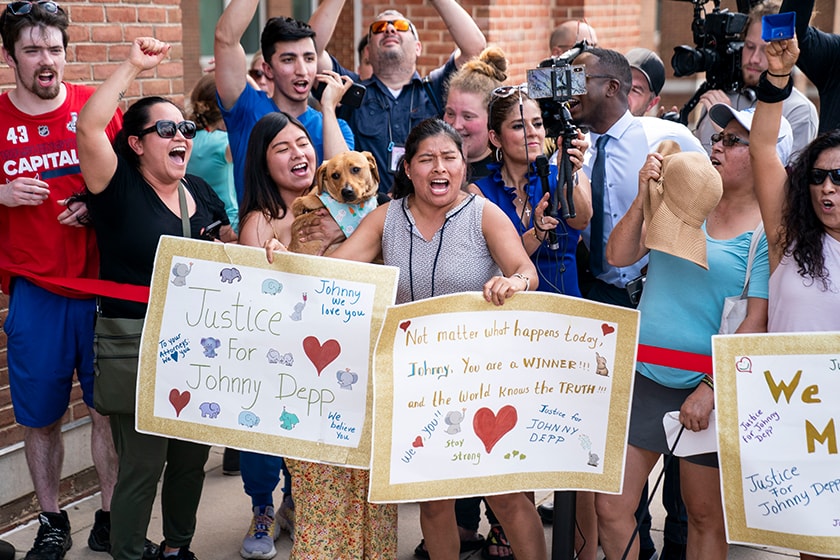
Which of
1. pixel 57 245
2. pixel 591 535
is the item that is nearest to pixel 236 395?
pixel 57 245

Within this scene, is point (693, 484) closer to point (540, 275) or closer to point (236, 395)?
point (540, 275)

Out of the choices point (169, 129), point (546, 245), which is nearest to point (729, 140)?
point (546, 245)

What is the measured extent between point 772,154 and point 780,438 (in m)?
0.96

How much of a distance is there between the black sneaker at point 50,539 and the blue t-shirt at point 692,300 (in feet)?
9.03

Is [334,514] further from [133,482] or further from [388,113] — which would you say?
[388,113]

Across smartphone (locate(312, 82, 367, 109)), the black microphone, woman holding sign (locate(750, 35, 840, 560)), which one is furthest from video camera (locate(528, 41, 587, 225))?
smartphone (locate(312, 82, 367, 109))

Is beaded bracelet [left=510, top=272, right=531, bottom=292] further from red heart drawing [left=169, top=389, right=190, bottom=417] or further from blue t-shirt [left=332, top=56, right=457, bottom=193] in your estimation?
blue t-shirt [left=332, top=56, right=457, bottom=193]

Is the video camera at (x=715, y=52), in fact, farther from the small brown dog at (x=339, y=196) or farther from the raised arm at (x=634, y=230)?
the small brown dog at (x=339, y=196)

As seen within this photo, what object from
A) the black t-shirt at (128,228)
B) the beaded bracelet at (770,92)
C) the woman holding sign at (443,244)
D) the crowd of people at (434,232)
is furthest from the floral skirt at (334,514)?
the beaded bracelet at (770,92)

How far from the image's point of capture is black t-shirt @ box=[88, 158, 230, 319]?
3.97 metres

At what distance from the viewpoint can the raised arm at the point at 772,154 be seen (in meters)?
3.36

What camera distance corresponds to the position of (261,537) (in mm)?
4645

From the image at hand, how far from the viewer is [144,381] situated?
3.78 meters

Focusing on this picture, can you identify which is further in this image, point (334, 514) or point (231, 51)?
point (231, 51)
